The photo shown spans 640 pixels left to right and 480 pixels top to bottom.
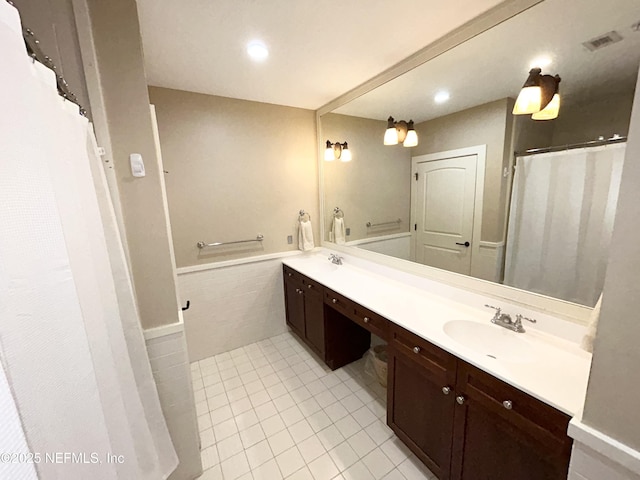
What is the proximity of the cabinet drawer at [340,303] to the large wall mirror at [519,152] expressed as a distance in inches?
24.5

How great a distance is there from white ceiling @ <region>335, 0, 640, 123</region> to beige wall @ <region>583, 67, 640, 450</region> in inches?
28.6

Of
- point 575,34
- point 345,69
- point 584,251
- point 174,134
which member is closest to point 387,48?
point 345,69

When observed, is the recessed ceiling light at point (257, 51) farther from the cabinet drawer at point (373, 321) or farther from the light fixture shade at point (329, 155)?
the cabinet drawer at point (373, 321)

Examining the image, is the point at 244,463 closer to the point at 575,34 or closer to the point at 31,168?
the point at 31,168

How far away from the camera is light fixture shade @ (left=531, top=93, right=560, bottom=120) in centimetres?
116

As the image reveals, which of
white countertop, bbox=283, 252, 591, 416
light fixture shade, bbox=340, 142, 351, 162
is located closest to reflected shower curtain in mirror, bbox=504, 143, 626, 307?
white countertop, bbox=283, 252, 591, 416

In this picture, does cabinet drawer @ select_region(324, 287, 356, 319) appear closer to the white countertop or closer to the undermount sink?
the white countertop

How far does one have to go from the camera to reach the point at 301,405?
1872 millimetres

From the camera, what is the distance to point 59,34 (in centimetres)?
96

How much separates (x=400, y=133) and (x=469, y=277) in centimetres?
122

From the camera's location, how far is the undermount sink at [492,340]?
3.88 ft

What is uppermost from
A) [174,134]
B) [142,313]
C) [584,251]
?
[174,134]

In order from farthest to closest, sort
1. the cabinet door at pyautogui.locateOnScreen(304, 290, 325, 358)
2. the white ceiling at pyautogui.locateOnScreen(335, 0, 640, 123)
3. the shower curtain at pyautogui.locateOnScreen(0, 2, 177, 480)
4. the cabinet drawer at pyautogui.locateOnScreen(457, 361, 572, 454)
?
the cabinet door at pyautogui.locateOnScreen(304, 290, 325, 358), the white ceiling at pyautogui.locateOnScreen(335, 0, 640, 123), the cabinet drawer at pyautogui.locateOnScreen(457, 361, 572, 454), the shower curtain at pyautogui.locateOnScreen(0, 2, 177, 480)

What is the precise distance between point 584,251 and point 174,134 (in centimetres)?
282
